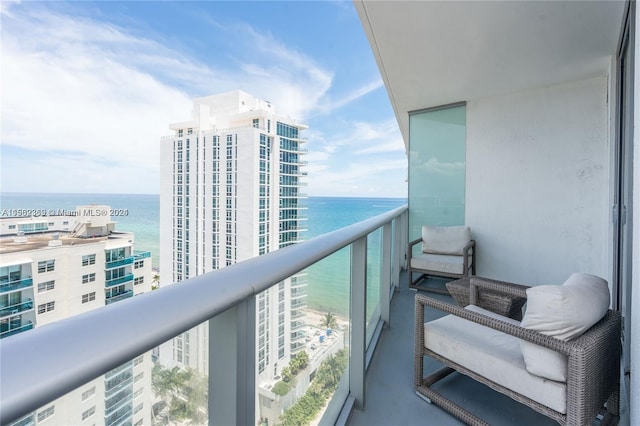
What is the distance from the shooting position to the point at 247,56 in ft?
75.8

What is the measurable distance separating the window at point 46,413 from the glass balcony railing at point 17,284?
1.41m

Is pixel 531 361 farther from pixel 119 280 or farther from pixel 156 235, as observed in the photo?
pixel 156 235

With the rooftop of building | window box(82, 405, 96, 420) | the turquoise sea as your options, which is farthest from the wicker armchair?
window box(82, 405, 96, 420)

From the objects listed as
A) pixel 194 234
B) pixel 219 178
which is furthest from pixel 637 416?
pixel 219 178

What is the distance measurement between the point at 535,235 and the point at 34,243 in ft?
16.4

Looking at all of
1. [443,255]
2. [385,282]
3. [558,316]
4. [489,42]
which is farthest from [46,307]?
[443,255]

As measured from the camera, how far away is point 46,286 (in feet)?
5.11

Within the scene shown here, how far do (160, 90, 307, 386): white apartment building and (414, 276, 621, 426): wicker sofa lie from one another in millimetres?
8589

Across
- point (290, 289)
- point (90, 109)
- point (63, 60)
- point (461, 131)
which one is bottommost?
point (290, 289)

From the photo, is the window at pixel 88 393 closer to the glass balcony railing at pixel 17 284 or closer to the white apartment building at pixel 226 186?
the glass balcony railing at pixel 17 284

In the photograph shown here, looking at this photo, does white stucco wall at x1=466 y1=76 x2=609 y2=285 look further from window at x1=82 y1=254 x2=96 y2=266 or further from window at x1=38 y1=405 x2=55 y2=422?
window at x1=38 y1=405 x2=55 y2=422

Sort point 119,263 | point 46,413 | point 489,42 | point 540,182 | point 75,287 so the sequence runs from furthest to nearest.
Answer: point 540,182, point 489,42, point 119,263, point 75,287, point 46,413

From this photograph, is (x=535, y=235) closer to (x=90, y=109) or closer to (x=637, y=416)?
(x=637, y=416)

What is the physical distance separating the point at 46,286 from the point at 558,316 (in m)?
2.41
